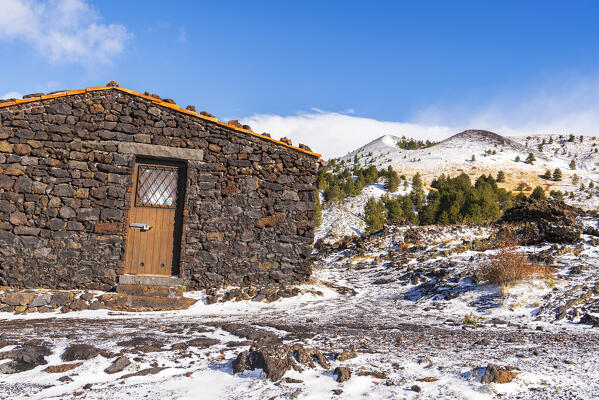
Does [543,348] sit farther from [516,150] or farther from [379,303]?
[516,150]

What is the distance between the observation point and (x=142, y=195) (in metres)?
8.07

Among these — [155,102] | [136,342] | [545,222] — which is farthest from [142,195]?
[545,222]

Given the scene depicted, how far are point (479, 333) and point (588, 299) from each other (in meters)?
2.39

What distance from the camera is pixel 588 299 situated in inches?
240

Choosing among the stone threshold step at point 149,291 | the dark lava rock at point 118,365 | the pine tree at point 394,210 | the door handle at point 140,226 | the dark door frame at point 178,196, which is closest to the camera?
the dark lava rock at point 118,365

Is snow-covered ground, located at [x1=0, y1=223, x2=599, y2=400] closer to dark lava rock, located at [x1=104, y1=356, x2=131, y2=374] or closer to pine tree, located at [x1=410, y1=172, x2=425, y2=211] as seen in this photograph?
dark lava rock, located at [x1=104, y1=356, x2=131, y2=374]

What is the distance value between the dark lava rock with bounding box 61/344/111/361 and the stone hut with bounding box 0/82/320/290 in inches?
162

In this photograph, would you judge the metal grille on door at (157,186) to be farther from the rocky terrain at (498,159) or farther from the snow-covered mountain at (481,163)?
the rocky terrain at (498,159)

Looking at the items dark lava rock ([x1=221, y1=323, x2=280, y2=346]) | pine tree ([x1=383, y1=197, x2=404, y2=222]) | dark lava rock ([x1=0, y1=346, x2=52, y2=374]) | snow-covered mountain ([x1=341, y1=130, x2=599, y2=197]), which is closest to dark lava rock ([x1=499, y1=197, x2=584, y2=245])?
pine tree ([x1=383, y1=197, x2=404, y2=222])

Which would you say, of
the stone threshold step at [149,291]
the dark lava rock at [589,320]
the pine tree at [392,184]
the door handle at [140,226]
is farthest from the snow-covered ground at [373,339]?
the pine tree at [392,184]

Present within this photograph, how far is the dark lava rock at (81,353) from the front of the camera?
3646 mm

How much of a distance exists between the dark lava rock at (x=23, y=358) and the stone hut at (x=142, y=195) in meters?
4.06

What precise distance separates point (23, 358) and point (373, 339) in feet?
10.9

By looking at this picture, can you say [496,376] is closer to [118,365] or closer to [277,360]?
[277,360]
